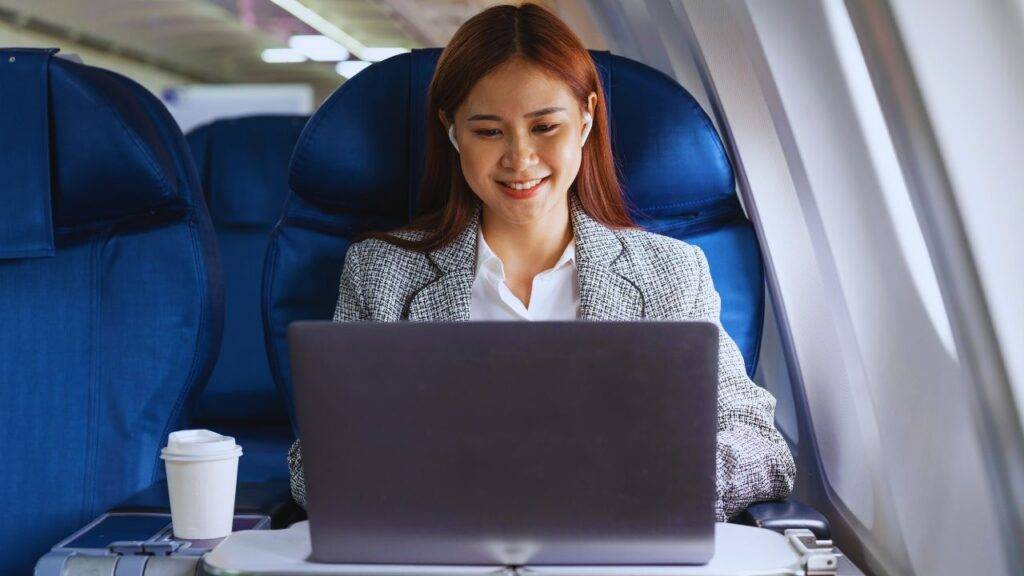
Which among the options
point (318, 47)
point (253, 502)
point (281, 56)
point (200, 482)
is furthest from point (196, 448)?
point (281, 56)

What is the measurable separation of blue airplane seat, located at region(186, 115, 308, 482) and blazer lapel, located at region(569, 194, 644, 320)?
52.5 inches

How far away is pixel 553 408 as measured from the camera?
1.07 m

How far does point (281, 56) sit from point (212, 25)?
13.1 feet

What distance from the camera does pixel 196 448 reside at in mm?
1428

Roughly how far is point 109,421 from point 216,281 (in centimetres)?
29

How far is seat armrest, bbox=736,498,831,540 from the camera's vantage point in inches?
60.4

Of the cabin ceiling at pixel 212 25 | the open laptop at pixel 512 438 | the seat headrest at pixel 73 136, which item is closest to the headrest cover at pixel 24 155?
the seat headrest at pixel 73 136

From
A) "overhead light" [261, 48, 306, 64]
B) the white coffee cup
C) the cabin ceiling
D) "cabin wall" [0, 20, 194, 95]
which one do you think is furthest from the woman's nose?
"overhead light" [261, 48, 306, 64]

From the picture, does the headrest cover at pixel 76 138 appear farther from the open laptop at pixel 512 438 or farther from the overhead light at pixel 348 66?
the overhead light at pixel 348 66

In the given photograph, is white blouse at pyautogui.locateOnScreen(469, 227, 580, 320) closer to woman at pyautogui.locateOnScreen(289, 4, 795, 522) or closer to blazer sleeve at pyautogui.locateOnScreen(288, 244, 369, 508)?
woman at pyautogui.locateOnScreen(289, 4, 795, 522)

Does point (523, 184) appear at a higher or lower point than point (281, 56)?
lower

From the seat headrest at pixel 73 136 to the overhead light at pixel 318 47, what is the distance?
13.9 metres

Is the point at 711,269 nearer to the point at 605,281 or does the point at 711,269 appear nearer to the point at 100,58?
the point at 605,281

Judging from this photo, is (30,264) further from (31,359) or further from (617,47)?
(617,47)
